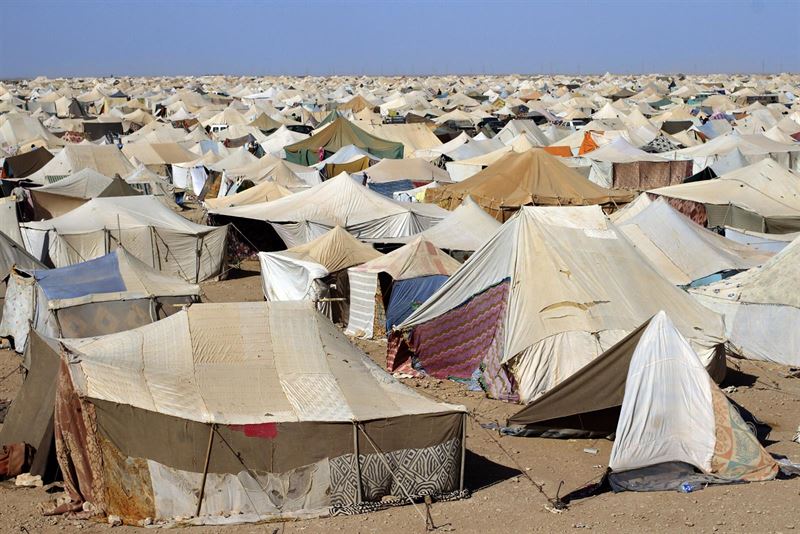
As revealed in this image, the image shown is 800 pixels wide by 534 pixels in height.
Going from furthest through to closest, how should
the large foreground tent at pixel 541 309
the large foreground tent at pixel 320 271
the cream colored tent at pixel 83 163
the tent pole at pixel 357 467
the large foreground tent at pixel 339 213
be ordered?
1. the cream colored tent at pixel 83 163
2. the large foreground tent at pixel 339 213
3. the large foreground tent at pixel 320 271
4. the large foreground tent at pixel 541 309
5. the tent pole at pixel 357 467

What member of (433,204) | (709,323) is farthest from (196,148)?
(709,323)

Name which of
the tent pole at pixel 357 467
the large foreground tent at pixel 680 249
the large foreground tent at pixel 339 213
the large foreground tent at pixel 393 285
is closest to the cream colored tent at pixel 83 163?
the large foreground tent at pixel 339 213

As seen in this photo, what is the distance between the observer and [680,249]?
18.9 m

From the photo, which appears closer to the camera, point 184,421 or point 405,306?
point 184,421

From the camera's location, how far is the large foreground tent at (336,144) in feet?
129

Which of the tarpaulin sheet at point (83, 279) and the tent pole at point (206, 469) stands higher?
the tarpaulin sheet at point (83, 279)

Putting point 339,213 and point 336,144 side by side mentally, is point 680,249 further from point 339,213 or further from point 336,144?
point 336,144

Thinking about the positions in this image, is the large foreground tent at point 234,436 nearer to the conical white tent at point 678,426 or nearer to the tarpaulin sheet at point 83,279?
the conical white tent at point 678,426

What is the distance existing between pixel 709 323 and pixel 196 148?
31087mm

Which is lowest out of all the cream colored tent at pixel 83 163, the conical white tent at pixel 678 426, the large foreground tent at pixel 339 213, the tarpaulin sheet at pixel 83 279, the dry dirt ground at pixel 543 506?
the dry dirt ground at pixel 543 506

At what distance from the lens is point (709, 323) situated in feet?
50.2

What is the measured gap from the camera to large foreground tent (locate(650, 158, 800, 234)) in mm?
24797

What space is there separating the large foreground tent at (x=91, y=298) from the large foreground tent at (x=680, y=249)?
829cm

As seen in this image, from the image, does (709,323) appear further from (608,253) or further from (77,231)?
(77,231)
